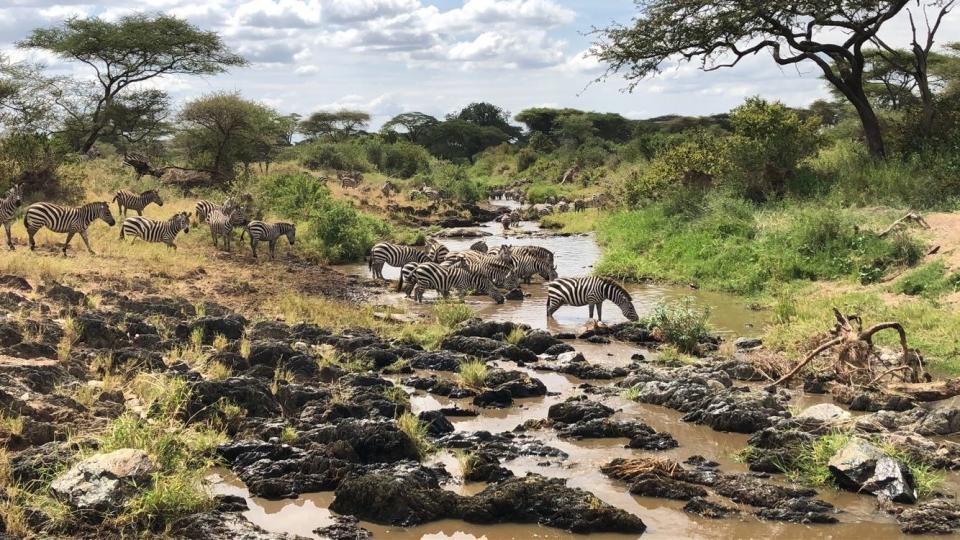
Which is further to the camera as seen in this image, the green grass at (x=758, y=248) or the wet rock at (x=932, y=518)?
the green grass at (x=758, y=248)

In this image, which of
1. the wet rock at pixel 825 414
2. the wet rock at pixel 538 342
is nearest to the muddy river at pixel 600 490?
the wet rock at pixel 538 342

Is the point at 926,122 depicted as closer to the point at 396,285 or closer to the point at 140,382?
the point at 396,285

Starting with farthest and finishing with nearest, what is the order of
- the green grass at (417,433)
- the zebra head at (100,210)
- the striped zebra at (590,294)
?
the zebra head at (100,210), the striped zebra at (590,294), the green grass at (417,433)

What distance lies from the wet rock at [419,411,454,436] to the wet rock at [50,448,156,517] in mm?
3171

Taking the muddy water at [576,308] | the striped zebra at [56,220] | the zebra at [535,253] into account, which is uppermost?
the striped zebra at [56,220]

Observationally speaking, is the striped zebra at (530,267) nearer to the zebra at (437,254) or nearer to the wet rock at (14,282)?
the zebra at (437,254)

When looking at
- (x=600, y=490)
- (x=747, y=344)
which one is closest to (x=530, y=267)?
(x=747, y=344)

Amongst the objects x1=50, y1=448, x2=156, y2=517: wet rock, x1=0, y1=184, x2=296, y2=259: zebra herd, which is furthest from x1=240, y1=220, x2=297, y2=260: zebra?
x1=50, y1=448, x2=156, y2=517: wet rock

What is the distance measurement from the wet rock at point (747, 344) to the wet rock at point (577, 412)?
406 cm

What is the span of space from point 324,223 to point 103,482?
17.7 meters

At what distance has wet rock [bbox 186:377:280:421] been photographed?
849cm

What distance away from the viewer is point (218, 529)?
6.16 metres

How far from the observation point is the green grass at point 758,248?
1628 cm

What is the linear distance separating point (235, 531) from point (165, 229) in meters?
14.9
